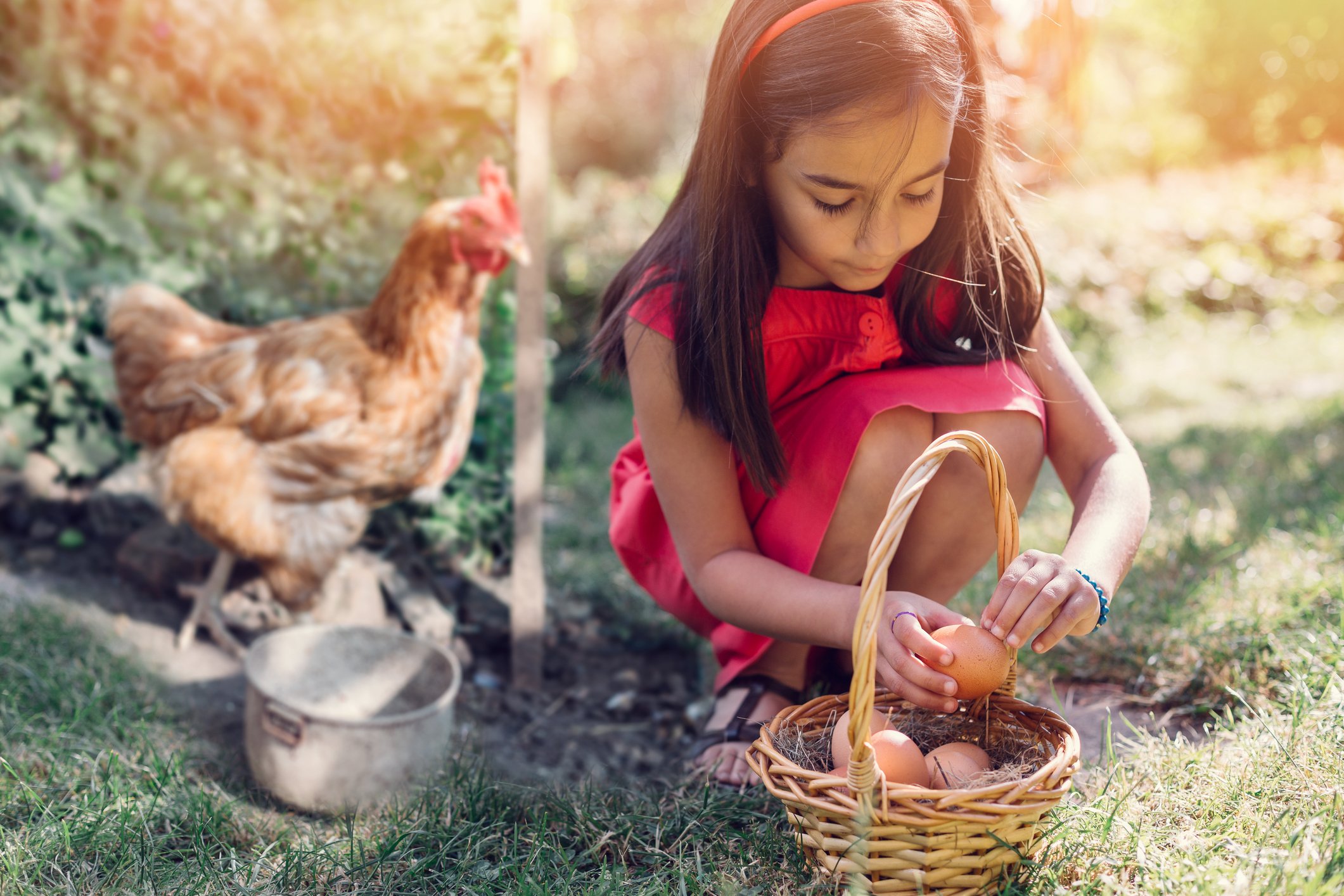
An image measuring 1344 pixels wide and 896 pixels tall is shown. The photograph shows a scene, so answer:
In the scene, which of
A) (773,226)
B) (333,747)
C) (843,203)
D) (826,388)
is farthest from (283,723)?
(843,203)

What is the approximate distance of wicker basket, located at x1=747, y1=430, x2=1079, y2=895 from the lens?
112 cm

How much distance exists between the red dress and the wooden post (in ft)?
2.82

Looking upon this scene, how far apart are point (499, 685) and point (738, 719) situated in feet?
3.07

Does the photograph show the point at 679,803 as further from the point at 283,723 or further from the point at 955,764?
the point at 283,723

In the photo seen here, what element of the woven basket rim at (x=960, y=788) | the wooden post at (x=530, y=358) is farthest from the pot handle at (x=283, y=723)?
the woven basket rim at (x=960, y=788)

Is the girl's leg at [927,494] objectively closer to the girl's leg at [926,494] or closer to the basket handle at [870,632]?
the girl's leg at [926,494]

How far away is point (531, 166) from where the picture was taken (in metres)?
2.38

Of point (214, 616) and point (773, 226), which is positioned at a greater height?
point (773, 226)

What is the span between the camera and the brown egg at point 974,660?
1230mm

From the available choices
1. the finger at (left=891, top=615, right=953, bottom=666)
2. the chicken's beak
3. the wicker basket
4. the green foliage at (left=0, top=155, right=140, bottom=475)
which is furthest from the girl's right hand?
the green foliage at (left=0, top=155, right=140, bottom=475)

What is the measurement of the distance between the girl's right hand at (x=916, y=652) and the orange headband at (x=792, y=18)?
79 cm

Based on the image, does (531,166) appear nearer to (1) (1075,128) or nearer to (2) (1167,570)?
(2) (1167,570)

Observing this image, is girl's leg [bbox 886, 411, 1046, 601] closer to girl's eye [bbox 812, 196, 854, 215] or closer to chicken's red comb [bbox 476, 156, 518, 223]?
girl's eye [bbox 812, 196, 854, 215]

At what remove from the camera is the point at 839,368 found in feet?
5.67
